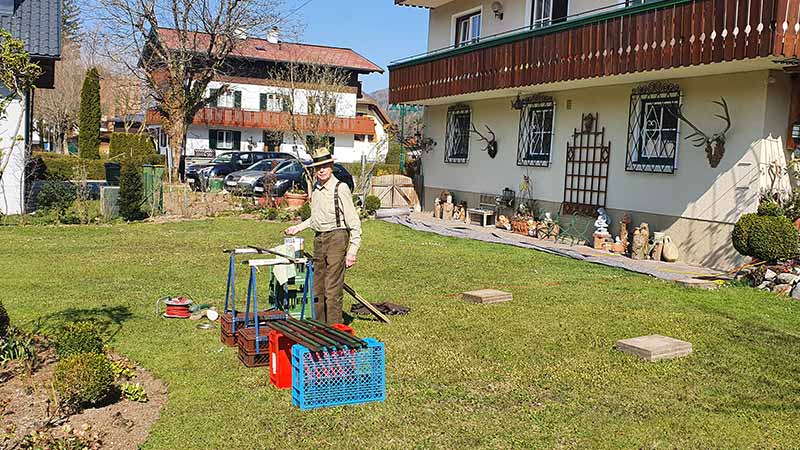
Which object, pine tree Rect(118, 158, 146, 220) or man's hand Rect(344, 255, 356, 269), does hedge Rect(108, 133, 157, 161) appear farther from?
man's hand Rect(344, 255, 356, 269)

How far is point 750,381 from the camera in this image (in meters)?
6.32

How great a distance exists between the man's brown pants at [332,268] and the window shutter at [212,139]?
41076 millimetres

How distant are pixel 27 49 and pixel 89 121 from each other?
18691 mm

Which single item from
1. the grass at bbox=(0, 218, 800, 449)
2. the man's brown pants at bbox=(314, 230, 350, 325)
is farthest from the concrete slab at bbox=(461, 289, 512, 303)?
the man's brown pants at bbox=(314, 230, 350, 325)

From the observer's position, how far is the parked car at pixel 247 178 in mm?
23453

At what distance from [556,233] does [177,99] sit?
1975 cm

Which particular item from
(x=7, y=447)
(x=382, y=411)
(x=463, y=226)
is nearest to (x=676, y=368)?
(x=382, y=411)

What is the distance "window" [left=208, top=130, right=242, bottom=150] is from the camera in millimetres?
46625

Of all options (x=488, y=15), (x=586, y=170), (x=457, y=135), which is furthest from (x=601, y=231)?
(x=488, y=15)

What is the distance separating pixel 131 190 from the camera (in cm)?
1784

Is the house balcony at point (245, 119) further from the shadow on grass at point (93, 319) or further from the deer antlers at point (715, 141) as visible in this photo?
the shadow on grass at point (93, 319)

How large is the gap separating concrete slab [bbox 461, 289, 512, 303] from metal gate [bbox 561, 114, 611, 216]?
6.09 m

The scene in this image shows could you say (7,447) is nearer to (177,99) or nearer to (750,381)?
(750,381)

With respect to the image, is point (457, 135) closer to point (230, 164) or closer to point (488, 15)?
point (488, 15)
